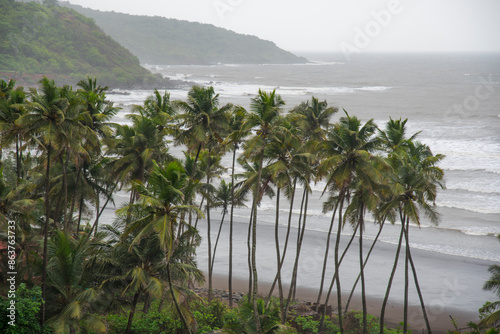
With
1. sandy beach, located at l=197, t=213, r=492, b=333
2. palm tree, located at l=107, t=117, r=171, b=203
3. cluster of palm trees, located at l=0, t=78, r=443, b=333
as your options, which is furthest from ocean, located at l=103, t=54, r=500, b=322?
palm tree, located at l=107, t=117, r=171, b=203

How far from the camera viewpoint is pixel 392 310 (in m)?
24.8

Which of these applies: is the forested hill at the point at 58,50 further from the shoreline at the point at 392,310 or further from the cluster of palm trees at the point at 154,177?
the cluster of palm trees at the point at 154,177

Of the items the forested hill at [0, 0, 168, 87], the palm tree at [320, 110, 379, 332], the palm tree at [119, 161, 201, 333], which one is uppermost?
the forested hill at [0, 0, 168, 87]

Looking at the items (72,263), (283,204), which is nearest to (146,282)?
(72,263)

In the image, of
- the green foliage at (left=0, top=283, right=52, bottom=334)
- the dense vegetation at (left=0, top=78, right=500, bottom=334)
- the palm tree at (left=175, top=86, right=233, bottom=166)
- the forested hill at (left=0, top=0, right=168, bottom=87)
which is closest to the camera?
the green foliage at (left=0, top=283, right=52, bottom=334)

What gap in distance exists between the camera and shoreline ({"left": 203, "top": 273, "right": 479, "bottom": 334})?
76.0ft

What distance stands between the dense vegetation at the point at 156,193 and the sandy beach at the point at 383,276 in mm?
2181

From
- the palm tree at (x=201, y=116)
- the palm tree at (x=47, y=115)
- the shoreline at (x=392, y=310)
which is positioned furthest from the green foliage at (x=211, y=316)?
the palm tree at (x=47, y=115)

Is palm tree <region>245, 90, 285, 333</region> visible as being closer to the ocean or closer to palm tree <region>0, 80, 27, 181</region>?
palm tree <region>0, 80, 27, 181</region>

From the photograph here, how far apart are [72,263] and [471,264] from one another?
2513 cm

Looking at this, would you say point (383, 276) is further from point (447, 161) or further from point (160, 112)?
point (447, 161)

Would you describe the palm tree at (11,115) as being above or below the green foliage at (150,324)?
above

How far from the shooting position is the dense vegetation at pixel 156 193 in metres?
14.7

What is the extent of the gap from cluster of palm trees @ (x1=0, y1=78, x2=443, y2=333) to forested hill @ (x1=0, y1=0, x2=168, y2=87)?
311 feet
